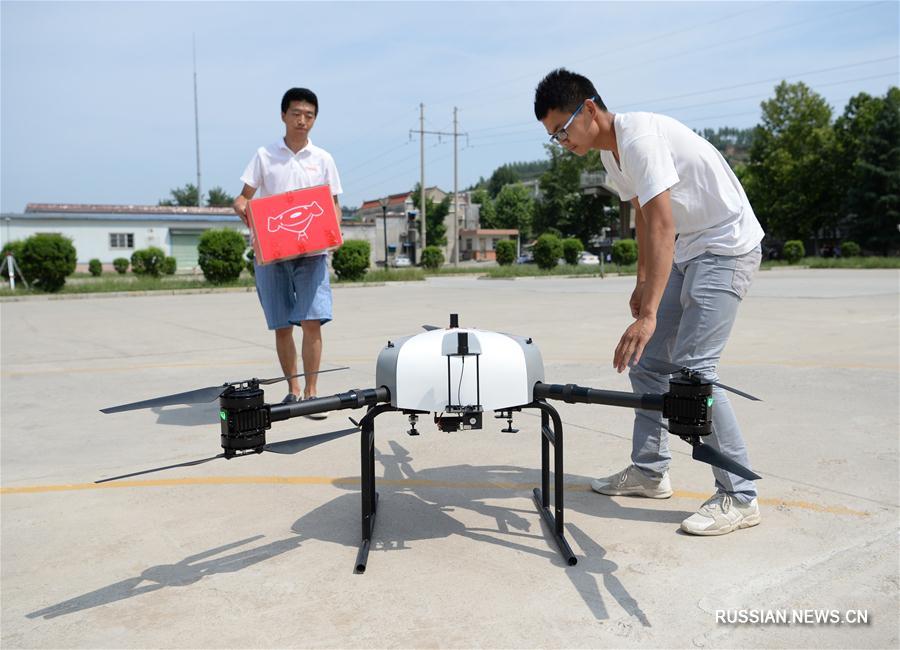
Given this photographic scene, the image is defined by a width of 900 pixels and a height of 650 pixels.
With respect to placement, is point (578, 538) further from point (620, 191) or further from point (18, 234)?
point (18, 234)

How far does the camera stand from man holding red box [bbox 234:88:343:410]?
520 centimetres

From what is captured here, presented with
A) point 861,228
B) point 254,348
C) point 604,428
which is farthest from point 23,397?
point 861,228

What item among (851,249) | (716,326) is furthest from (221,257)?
(851,249)

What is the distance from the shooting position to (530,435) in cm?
464

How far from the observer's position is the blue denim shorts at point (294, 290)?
205 inches

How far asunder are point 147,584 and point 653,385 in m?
2.29

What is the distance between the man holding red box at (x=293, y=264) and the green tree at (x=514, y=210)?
102m

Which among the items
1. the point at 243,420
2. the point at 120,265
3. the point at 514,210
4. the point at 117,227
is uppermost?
the point at 514,210

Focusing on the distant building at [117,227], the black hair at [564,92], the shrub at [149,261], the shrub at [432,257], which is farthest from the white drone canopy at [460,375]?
the distant building at [117,227]

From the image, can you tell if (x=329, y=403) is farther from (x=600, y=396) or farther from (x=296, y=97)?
(x=296, y=97)

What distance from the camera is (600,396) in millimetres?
2596

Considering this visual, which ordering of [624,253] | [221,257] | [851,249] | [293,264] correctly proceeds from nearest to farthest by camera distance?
[293,264]
[221,257]
[624,253]
[851,249]

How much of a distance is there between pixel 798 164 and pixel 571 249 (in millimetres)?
35033

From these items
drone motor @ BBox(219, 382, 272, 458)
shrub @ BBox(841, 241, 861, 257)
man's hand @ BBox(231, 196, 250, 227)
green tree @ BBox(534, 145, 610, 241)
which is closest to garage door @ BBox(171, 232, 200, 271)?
green tree @ BBox(534, 145, 610, 241)
